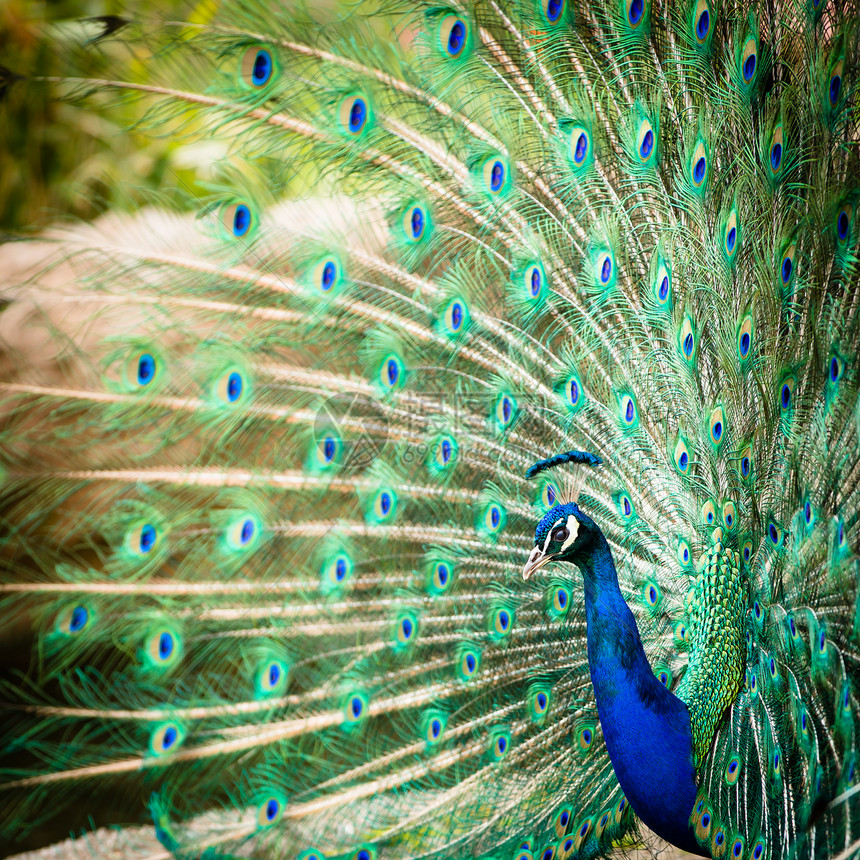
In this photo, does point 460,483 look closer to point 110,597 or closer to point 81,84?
point 110,597

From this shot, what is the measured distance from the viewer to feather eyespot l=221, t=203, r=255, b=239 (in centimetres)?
137

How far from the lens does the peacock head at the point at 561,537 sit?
1.40 meters

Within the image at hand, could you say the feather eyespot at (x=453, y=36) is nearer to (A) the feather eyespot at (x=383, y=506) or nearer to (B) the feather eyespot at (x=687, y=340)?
(B) the feather eyespot at (x=687, y=340)

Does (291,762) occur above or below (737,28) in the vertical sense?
below

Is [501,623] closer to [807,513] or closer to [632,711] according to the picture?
[632,711]

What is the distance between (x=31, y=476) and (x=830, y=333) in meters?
1.67

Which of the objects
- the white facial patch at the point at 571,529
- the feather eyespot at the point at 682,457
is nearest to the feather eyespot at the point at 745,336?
the feather eyespot at the point at 682,457

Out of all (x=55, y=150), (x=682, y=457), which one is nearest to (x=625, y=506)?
(x=682, y=457)

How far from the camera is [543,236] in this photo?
1.73m

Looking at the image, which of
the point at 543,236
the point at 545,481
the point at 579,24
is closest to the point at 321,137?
the point at 543,236

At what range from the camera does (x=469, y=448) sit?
1.74m

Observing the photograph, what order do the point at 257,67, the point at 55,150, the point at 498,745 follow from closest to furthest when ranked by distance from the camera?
the point at 257,67 < the point at 498,745 < the point at 55,150

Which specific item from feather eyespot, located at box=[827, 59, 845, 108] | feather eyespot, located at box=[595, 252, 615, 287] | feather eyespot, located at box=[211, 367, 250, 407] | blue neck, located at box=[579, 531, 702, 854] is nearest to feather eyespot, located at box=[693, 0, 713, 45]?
feather eyespot, located at box=[827, 59, 845, 108]

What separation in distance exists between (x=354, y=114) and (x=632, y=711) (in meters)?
1.17
